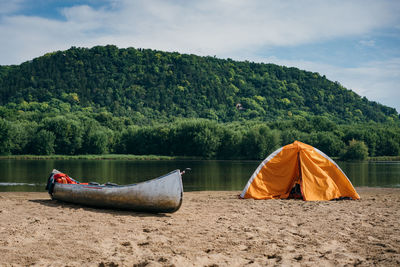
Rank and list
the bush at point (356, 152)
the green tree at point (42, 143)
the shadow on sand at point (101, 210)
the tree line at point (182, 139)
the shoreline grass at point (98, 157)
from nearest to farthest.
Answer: the shadow on sand at point (101, 210) < the shoreline grass at point (98, 157) < the bush at point (356, 152) < the green tree at point (42, 143) < the tree line at point (182, 139)

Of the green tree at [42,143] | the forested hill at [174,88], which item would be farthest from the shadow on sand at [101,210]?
the forested hill at [174,88]

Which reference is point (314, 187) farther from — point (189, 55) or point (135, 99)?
point (189, 55)

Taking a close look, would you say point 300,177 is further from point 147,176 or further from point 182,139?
point 182,139

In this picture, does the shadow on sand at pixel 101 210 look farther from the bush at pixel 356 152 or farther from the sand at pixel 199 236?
the bush at pixel 356 152

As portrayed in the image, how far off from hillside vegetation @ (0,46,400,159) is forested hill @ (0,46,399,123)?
0.36 meters

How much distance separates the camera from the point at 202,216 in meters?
11.4

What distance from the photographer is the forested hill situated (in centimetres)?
12669

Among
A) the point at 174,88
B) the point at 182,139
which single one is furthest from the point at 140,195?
the point at 174,88

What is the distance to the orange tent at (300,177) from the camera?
1562 centimetres

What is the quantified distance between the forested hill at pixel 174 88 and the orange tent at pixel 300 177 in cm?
10713

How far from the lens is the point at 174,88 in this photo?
138500 mm

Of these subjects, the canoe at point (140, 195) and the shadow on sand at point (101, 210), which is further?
the shadow on sand at point (101, 210)

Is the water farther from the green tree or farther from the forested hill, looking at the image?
the forested hill

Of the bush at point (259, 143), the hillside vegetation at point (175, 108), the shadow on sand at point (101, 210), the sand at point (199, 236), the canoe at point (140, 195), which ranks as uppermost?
the hillside vegetation at point (175, 108)
